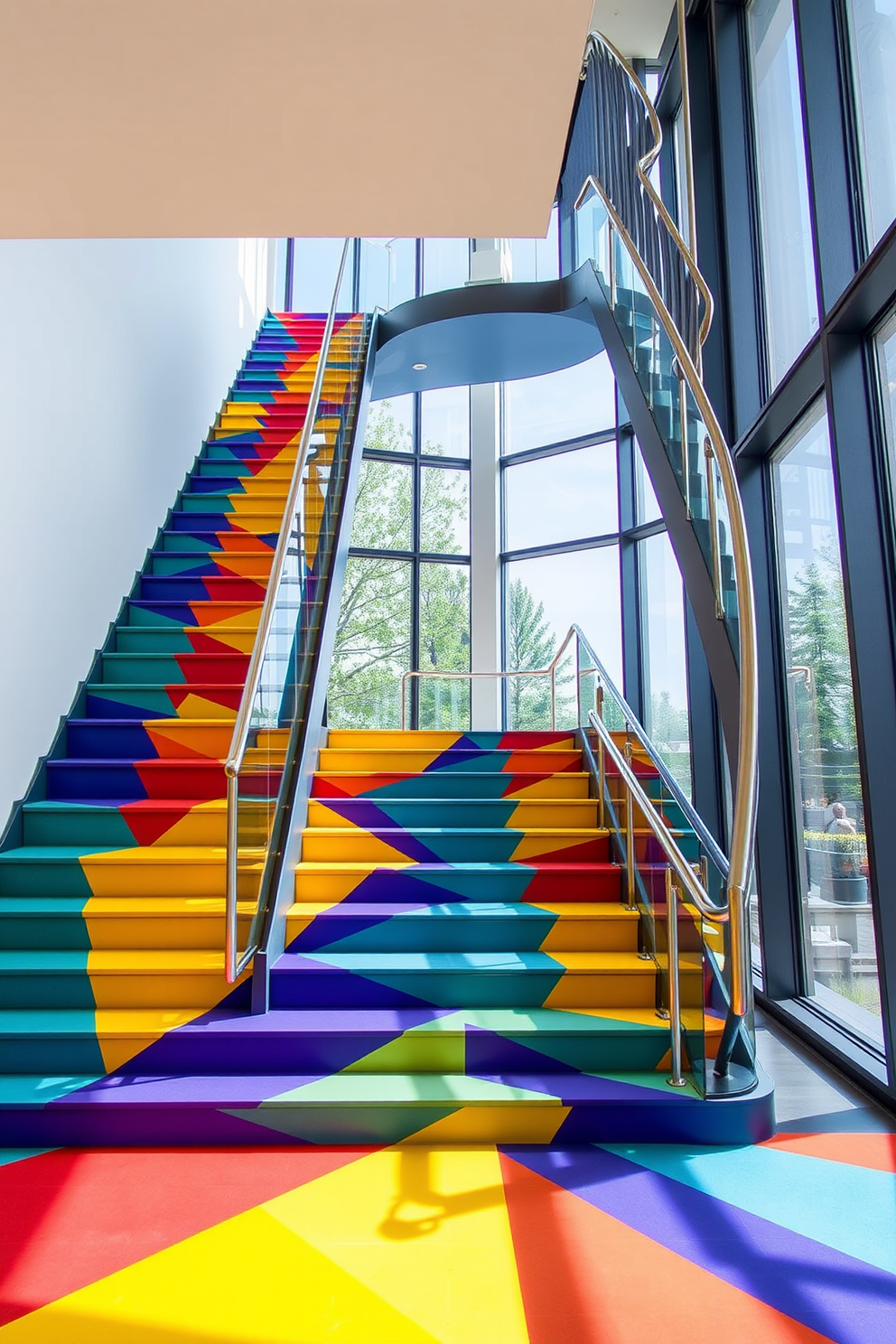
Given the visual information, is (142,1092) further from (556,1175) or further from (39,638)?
(39,638)

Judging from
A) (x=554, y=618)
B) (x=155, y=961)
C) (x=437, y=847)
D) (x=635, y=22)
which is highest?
(x=635, y=22)

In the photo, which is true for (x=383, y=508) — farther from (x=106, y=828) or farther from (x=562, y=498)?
(x=106, y=828)

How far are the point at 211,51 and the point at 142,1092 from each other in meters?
2.90

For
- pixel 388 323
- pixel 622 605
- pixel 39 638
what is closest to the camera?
pixel 39 638

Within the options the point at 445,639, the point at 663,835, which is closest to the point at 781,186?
the point at 663,835

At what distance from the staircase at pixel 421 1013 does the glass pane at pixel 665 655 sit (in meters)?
2.53

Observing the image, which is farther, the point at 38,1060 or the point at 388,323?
the point at 388,323

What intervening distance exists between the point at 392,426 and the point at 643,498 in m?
3.59

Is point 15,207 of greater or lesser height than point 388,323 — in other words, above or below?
below

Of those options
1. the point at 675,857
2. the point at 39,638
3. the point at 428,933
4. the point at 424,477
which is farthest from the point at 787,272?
the point at 424,477

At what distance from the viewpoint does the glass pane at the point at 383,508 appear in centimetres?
1035

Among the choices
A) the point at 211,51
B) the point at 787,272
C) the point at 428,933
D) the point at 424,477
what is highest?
the point at 424,477

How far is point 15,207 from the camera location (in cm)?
220

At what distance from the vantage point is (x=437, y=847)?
4371 millimetres
